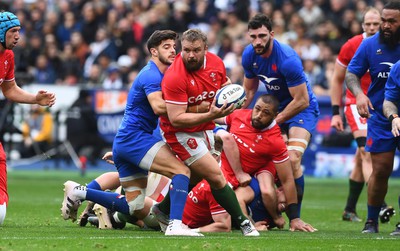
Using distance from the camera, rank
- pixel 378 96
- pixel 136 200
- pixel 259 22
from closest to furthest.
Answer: pixel 136 200
pixel 378 96
pixel 259 22

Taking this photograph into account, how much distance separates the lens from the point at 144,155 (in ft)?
33.6

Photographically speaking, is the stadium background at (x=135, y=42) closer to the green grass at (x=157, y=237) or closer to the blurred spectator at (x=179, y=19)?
the blurred spectator at (x=179, y=19)

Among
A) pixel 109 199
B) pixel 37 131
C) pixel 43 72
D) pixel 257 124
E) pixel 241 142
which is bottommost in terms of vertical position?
pixel 37 131

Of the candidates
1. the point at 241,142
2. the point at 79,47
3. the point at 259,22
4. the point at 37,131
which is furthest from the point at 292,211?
the point at 79,47

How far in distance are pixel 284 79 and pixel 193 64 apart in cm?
250

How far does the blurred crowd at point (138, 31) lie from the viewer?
22.6 meters

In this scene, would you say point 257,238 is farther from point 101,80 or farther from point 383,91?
point 101,80

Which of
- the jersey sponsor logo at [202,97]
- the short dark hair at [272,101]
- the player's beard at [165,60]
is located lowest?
the short dark hair at [272,101]

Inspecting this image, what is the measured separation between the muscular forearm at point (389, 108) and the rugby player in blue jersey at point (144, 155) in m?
2.06

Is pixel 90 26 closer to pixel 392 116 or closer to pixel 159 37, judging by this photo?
pixel 159 37

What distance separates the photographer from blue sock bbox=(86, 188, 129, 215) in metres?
10.7

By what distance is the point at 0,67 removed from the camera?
1120 cm

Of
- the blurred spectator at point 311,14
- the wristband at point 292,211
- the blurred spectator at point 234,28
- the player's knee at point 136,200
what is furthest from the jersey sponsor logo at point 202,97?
the blurred spectator at point 234,28

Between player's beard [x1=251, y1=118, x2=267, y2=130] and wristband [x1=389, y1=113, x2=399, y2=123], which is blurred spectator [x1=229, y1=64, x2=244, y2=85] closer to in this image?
player's beard [x1=251, y1=118, x2=267, y2=130]
